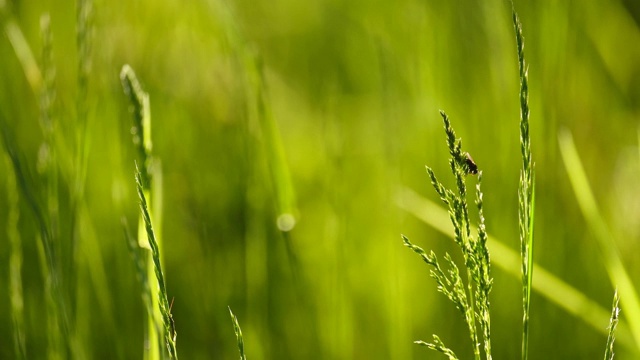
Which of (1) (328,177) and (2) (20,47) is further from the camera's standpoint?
(1) (328,177)

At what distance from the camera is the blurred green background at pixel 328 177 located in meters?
1.10

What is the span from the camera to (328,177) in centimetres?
157

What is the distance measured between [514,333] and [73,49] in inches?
63.1

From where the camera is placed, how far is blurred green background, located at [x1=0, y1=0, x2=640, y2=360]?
3.62 feet

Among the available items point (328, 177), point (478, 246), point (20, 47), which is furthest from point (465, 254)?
point (328, 177)

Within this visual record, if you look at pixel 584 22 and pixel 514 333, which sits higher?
pixel 584 22

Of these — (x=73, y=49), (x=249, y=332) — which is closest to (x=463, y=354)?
(x=249, y=332)

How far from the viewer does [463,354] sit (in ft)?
3.96

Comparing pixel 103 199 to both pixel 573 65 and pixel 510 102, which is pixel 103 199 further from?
pixel 573 65

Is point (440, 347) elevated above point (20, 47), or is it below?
below

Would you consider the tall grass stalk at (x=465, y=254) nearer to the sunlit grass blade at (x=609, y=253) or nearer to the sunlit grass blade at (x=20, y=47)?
the sunlit grass blade at (x=609, y=253)

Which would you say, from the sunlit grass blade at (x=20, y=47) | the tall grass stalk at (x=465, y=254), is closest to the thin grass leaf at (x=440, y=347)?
the tall grass stalk at (x=465, y=254)

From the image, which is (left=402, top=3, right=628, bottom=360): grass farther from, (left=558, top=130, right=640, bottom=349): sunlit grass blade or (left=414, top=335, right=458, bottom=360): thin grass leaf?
(left=558, top=130, right=640, bottom=349): sunlit grass blade

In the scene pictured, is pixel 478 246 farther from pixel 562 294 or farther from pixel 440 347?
pixel 562 294
